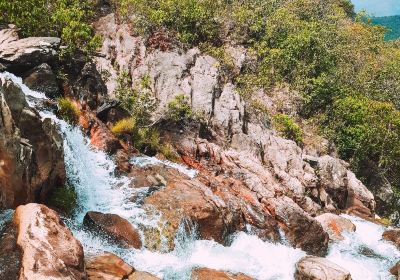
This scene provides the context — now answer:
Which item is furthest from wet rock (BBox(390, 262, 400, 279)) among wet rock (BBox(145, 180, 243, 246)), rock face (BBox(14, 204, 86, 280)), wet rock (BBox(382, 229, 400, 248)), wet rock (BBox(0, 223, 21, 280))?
wet rock (BBox(0, 223, 21, 280))

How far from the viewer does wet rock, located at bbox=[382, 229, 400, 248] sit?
76.6 feet

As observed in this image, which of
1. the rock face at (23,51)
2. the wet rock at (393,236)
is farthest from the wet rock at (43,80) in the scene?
the wet rock at (393,236)

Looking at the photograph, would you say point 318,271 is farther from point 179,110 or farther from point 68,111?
point 179,110

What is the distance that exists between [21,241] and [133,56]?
2321cm

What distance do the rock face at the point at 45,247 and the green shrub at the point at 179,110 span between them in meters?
14.9

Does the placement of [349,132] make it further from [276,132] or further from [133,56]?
[133,56]

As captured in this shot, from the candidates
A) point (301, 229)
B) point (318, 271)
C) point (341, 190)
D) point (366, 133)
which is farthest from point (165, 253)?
point (366, 133)

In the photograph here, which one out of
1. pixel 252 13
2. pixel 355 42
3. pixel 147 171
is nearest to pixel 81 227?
pixel 147 171

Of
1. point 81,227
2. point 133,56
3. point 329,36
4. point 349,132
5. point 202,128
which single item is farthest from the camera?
point 329,36

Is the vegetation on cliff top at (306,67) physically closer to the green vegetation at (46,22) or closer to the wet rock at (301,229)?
the green vegetation at (46,22)

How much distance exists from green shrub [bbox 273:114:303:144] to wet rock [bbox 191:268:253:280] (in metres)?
20.1

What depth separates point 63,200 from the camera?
46.8 ft

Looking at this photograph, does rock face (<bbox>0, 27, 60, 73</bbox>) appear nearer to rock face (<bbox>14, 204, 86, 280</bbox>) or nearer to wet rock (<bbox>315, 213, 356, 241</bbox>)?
rock face (<bbox>14, 204, 86, 280</bbox>)

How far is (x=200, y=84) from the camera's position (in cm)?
2905
